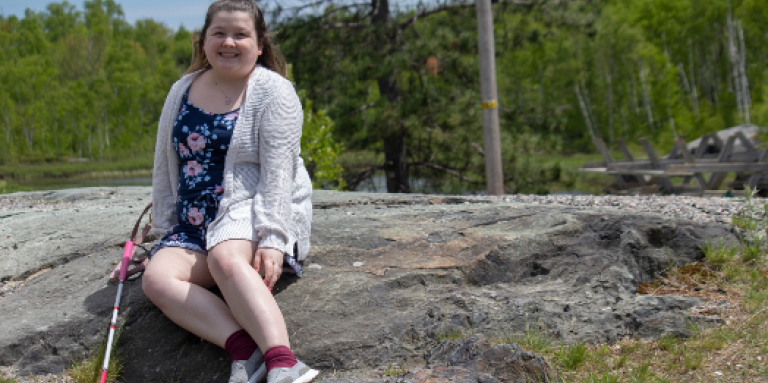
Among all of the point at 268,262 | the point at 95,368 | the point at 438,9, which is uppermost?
the point at 438,9

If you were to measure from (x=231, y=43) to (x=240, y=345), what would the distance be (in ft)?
4.01

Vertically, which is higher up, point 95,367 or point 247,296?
point 247,296

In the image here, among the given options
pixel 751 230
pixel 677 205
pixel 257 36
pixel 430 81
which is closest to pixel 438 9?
pixel 430 81

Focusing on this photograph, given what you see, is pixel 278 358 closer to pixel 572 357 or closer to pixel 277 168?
pixel 277 168

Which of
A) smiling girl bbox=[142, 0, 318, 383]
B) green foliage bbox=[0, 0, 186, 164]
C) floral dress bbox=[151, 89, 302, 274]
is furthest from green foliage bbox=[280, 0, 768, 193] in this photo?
green foliage bbox=[0, 0, 186, 164]

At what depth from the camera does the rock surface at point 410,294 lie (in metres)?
2.48

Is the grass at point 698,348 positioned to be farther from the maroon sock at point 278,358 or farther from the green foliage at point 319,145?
the green foliage at point 319,145

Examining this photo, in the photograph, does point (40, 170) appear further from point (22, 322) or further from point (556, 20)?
point (22, 322)

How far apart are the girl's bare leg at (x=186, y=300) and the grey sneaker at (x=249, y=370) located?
0.13 m

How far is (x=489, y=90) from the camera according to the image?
7.51 metres

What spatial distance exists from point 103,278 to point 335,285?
3.83 feet

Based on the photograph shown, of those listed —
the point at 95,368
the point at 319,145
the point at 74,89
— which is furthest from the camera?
the point at 74,89

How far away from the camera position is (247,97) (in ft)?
8.38

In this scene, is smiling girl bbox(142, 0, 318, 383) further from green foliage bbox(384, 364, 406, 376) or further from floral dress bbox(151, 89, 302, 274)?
green foliage bbox(384, 364, 406, 376)
